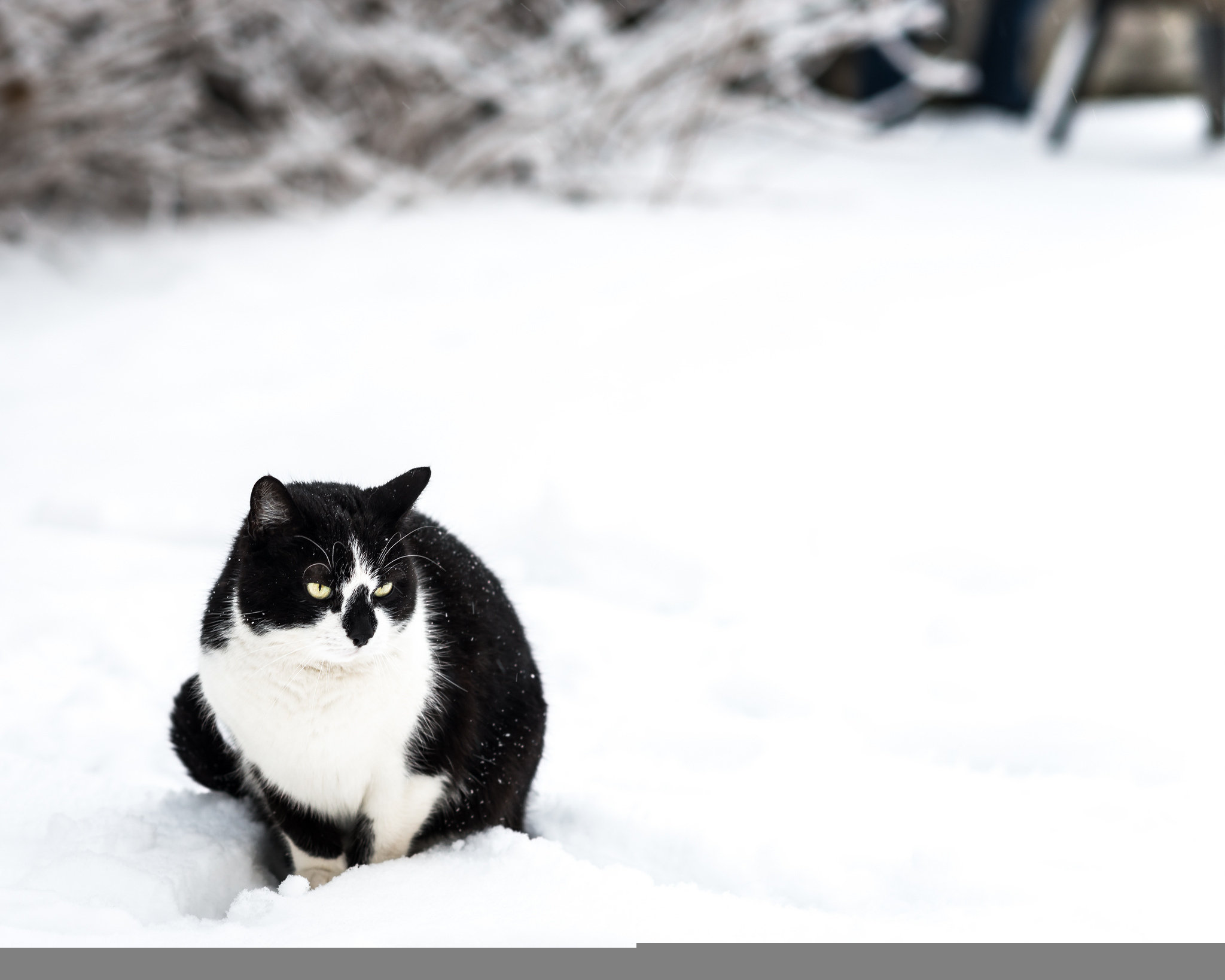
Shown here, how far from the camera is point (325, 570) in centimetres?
176

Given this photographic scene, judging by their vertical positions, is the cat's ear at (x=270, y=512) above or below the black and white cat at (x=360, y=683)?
above

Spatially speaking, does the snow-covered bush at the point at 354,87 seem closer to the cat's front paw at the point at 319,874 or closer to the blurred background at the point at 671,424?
the blurred background at the point at 671,424

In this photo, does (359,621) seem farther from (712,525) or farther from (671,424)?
(671,424)

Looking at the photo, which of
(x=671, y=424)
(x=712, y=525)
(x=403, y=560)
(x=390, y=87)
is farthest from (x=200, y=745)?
(x=390, y=87)

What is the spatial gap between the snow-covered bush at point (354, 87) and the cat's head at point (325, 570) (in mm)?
3813

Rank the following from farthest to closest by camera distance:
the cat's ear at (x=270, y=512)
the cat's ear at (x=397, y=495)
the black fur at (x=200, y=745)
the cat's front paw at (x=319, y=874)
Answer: the black fur at (x=200, y=745) < the cat's front paw at (x=319, y=874) < the cat's ear at (x=397, y=495) < the cat's ear at (x=270, y=512)

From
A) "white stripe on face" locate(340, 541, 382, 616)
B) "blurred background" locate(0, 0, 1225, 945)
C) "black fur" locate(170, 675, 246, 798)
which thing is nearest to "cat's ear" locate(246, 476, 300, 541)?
"white stripe on face" locate(340, 541, 382, 616)

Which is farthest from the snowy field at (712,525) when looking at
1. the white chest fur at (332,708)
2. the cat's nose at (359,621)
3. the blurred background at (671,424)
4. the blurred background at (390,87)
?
the cat's nose at (359,621)

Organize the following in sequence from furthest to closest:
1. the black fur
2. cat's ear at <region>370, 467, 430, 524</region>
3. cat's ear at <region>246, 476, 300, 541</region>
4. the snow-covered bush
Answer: the snow-covered bush
the black fur
cat's ear at <region>370, 467, 430, 524</region>
cat's ear at <region>246, 476, 300, 541</region>

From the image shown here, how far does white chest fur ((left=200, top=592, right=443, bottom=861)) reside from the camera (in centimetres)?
180

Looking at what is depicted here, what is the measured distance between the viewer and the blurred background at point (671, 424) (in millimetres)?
1996

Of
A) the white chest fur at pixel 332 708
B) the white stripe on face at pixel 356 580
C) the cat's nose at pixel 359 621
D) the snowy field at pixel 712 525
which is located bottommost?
the snowy field at pixel 712 525

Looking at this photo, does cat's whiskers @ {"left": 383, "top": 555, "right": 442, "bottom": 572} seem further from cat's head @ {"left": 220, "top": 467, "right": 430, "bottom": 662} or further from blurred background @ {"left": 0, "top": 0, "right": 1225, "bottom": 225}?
blurred background @ {"left": 0, "top": 0, "right": 1225, "bottom": 225}

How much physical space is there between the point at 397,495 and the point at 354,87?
182 inches
